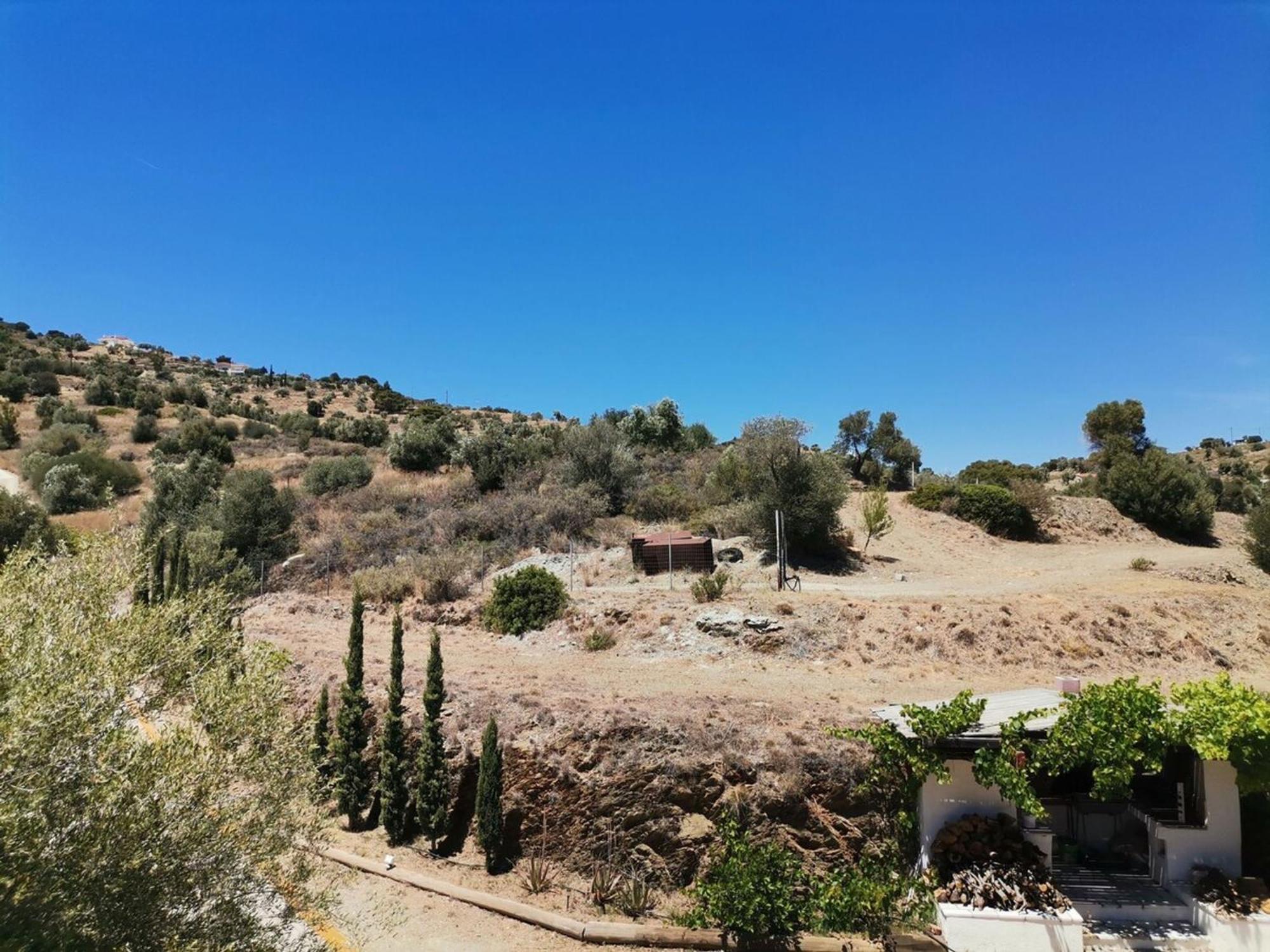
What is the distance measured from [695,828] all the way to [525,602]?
9484 mm

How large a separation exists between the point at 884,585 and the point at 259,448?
4099 centimetres

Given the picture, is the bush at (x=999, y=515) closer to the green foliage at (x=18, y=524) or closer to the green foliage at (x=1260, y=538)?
the green foliage at (x=1260, y=538)

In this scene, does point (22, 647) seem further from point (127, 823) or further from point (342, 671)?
point (342, 671)

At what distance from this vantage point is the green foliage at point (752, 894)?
7504 mm

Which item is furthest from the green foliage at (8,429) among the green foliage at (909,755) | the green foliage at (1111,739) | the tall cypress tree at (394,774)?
the green foliage at (1111,739)

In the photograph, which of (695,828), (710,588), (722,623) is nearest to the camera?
(695,828)

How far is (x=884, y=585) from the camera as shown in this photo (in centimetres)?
1923

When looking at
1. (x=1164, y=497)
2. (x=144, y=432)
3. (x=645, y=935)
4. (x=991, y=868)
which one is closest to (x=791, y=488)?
(x=991, y=868)

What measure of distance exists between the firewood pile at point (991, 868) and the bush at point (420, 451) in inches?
1361

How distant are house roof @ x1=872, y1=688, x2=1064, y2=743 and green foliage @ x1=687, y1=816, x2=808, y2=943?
216 centimetres

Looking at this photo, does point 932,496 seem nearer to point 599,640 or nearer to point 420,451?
point 599,640

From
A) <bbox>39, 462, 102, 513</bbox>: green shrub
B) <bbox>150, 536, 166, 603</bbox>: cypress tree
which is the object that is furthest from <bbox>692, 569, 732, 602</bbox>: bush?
<bbox>39, 462, 102, 513</bbox>: green shrub

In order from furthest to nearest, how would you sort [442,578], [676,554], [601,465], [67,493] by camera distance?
[67,493] → [601,465] → [676,554] → [442,578]

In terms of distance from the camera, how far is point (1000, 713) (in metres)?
8.19
